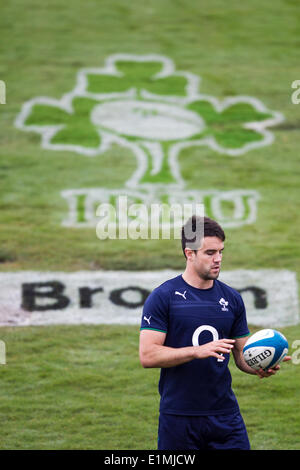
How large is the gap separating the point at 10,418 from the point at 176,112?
11.2 meters

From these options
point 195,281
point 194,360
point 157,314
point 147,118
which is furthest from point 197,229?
point 147,118

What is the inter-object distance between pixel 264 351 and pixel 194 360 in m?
0.62

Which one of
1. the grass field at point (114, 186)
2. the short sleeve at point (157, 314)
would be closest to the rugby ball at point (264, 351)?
the short sleeve at point (157, 314)

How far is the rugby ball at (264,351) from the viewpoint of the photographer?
5441mm

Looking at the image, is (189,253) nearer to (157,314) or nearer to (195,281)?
(195,281)

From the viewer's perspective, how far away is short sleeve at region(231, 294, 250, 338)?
550cm

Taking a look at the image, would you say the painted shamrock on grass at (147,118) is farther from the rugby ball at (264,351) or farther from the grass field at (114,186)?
the rugby ball at (264,351)

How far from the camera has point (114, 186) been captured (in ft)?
49.0

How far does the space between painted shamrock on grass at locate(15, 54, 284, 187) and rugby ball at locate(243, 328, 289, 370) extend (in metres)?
9.94

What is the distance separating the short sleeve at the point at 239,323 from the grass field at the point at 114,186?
278 cm

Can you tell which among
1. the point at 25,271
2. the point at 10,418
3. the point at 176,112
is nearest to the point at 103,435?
the point at 10,418

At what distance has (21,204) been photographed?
14406mm

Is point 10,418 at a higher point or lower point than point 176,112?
lower

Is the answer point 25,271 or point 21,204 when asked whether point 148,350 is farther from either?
point 21,204
